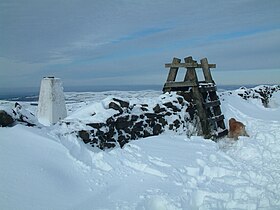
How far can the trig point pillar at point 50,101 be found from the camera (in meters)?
5.95

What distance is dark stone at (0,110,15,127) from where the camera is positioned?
468cm

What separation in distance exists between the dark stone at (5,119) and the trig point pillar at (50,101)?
1.21 metres

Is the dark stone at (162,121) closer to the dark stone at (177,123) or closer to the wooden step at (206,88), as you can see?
the dark stone at (177,123)

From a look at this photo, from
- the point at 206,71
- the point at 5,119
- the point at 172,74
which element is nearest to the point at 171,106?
→ the point at 172,74

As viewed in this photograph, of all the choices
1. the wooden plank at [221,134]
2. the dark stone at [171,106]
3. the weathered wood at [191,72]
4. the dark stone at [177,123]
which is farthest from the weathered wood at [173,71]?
the wooden plank at [221,134]

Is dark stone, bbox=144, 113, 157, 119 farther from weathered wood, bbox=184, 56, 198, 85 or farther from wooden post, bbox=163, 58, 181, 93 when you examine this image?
wooden post, bbox=163, 58, 181, 93

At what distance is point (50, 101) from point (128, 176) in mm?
2323

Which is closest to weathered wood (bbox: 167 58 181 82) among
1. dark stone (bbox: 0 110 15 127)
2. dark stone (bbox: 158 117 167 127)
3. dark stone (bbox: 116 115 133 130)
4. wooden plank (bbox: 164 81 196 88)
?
wooden plank (bbox: 164 81 196 88)

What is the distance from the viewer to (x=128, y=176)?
4773 millimetres

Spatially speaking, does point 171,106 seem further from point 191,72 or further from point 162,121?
point 191,72

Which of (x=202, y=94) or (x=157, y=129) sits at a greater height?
(x=202, y=94)

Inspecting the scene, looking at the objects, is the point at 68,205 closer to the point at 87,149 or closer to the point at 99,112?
the point at 87,149

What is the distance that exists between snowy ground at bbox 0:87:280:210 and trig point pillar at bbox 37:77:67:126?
0.82 metres

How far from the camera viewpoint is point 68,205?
3.68 meters
